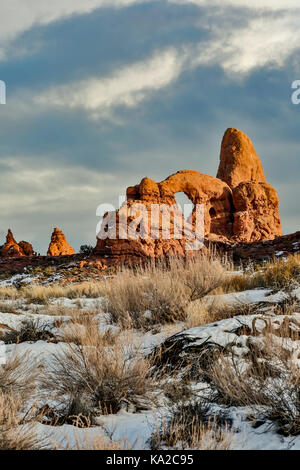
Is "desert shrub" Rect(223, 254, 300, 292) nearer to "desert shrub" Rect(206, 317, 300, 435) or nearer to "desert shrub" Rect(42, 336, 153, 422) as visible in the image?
"desert shrub" Rect(206, 317, 300, 435)

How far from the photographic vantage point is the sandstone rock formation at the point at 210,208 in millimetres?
26406

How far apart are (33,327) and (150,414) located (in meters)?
3.41

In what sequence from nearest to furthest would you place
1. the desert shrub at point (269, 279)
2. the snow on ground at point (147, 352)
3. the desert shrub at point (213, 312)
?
the snow on ground at point (147, 352) → the desert shrub at point (213, 312) → the desert shrub at point (269, 279)

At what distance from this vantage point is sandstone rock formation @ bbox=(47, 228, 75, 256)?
131ft

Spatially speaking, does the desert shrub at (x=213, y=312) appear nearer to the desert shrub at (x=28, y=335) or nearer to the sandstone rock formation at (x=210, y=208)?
the desert shrub at (x=28, y=335)

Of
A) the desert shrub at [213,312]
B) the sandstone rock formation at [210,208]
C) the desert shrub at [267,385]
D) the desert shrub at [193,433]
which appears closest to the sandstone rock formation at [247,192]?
Result: the sandstone rock formation at [210,208]

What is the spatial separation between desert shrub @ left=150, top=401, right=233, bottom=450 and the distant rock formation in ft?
129

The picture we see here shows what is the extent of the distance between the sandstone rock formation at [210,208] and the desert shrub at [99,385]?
2245 cm

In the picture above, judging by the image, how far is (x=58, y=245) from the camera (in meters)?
41.0

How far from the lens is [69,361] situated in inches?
142

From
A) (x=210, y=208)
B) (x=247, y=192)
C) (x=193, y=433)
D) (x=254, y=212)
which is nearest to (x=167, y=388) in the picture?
(x=193, y=433)

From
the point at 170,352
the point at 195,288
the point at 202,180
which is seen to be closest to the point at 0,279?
the point at 202,180

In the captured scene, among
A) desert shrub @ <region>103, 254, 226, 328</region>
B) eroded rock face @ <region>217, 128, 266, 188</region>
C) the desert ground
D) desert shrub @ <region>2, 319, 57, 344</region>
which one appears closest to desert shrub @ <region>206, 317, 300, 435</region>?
the desert ground

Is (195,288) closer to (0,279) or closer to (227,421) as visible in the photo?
(227,421)
